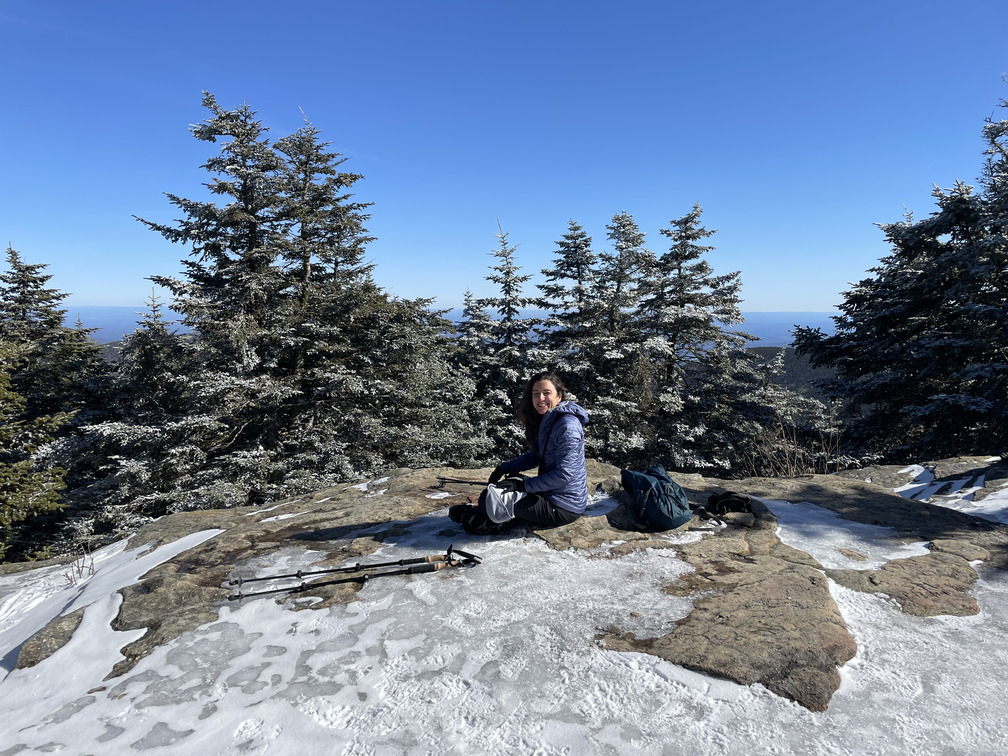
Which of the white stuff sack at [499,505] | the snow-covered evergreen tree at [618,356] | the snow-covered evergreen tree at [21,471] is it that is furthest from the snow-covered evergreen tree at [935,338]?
the snow-covered evergreen tree at [21,471]

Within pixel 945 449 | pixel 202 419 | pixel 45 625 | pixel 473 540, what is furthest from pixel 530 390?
pixel 945 449

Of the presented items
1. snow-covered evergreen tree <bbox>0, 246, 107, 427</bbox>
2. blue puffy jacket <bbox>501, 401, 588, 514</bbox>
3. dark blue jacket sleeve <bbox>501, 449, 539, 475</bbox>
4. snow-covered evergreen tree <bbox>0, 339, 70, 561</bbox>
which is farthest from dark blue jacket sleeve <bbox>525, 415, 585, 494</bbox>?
snow-covered evergreen tree <bbox>0, 246, 107, 427</bbox>

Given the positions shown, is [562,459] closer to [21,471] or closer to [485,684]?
[485,684]

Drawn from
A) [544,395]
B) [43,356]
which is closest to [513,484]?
[544,395]

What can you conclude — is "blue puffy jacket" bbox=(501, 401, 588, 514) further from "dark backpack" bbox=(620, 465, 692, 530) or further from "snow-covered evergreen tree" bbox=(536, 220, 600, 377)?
"snow-covered evergreen tree" bbox=(536, 220, 600, 377)

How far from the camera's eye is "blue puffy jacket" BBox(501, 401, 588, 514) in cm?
412

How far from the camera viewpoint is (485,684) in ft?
8.30

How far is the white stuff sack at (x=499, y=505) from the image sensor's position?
4199mm

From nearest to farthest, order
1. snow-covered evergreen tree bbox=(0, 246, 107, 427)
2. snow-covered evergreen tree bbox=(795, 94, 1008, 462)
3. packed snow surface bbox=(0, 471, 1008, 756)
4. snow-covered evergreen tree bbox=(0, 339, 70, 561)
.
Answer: packed snow surface bbox=(0, 471, 1008, 756) → snow-covered evergreen tree bbox=(0, 339, 70, 561) → snow-covered evergreen tree bbox=(795, 94, 1008, 462) → snow-covered evergreen tree bbox=(0, 246, 107, 427)

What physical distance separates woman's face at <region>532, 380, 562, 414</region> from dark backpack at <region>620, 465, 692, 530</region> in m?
1.07

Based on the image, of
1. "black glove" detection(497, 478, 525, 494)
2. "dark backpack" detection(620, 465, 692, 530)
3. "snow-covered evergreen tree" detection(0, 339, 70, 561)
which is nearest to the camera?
"dark backpack" detection(620, 465, 692, 530)

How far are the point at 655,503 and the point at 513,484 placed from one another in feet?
4.52

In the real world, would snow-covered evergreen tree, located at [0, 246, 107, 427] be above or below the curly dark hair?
above

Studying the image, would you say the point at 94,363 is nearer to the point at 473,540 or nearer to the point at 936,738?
the point at 473,540
